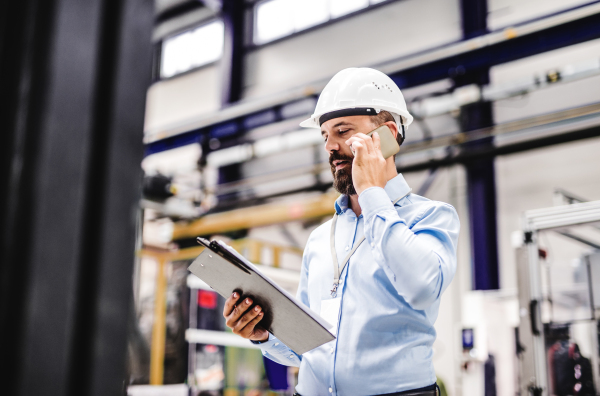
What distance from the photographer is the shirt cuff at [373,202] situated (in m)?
1.76

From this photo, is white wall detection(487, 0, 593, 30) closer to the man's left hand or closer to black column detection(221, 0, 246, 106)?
black column detection(221, 0, 246, 106)

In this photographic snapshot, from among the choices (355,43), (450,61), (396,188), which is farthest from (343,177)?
(355,43)

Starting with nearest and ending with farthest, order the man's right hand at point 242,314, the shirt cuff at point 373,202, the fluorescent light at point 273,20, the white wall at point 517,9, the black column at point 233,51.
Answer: the shirt cuff at point 373,202 < the man's right hand at point 242,314 < the white wall at point 517,9 < the fluorescent light at point 273,20 < the black column at point 233,51

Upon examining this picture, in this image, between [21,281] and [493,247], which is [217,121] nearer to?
[493,247]

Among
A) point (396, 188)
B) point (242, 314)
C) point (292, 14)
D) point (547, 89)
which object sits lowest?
point (242, 314)

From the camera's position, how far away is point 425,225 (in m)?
1.83

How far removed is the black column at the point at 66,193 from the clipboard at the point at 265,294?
3.40ft

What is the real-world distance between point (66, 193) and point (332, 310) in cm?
138

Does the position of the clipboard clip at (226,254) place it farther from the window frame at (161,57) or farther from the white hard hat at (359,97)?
the window frame at (161,57)

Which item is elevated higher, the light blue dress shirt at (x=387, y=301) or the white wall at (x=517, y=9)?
the white wall at (x=517, y=9)

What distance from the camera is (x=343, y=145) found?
2.07 meters

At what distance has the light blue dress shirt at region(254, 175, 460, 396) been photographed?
1.67 metres

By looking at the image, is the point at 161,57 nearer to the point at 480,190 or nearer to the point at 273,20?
the point at 273,20

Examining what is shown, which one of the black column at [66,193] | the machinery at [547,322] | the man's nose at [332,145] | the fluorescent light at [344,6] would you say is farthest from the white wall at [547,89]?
the black column at [66,193]
